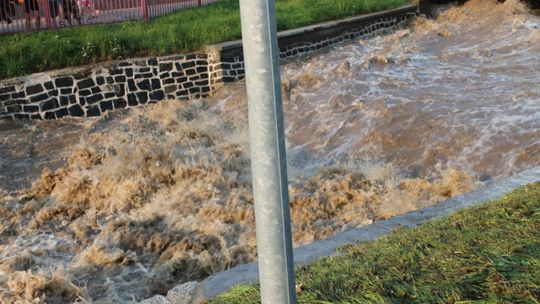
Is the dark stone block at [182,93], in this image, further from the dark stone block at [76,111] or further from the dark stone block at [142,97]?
the dark stone block at [76,111]

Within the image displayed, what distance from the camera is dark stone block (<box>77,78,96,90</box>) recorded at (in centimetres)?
1220

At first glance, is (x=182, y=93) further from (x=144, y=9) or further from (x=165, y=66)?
(x=144, y=9)

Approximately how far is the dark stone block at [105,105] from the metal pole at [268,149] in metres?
10.8

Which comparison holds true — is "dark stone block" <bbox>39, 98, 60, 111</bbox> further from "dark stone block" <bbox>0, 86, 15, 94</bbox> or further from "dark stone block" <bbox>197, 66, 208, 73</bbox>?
"dark stone block" <bbox>197, 66, 208, 73</bbox>

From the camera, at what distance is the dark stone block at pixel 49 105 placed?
38.8ft

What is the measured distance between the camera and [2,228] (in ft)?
25.7

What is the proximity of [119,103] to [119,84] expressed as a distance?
0.36 meters

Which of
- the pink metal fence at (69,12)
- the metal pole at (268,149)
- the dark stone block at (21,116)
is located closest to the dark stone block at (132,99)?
the dark stone block at (21,116)

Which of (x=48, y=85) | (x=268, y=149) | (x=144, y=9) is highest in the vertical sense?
(x=144, y=9)

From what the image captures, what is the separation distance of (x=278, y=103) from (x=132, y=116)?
10.4 m

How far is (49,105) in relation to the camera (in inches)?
469

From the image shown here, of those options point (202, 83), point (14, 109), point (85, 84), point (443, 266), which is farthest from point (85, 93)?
point (443, 266)

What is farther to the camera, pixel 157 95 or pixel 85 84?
pixel 157 95

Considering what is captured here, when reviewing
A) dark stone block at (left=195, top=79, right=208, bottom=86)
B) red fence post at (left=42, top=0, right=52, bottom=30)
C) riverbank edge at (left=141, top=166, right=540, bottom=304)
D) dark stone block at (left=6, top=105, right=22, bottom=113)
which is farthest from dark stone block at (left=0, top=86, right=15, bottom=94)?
riverbank edge at (left=141, top=166, right=540, bottom=304)
